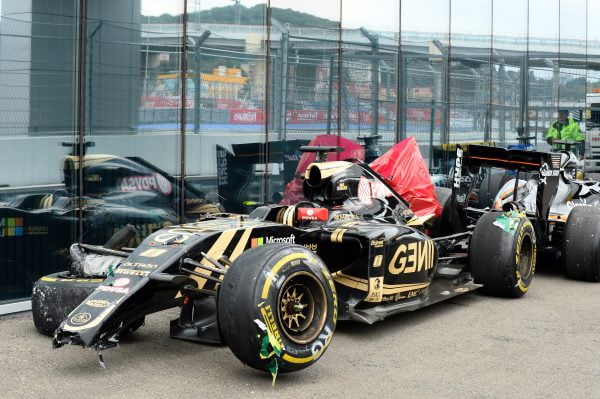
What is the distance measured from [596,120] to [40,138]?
1530 cm

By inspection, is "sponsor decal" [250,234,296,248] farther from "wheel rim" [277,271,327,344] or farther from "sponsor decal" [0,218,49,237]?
"sponsor decal" [0,218,49,237]

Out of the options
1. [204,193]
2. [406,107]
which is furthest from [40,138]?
[406,107]

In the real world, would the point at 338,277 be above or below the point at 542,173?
below

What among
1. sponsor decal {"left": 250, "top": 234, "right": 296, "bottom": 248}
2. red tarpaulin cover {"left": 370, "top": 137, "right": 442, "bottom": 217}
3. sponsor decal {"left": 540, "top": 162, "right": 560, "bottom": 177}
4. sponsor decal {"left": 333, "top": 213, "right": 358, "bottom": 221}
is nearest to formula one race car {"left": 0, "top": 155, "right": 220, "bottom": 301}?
sponsor decal {"left": 333, "top": 213, "right": 358, "bottom": 221}

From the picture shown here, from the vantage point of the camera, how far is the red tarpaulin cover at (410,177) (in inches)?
422

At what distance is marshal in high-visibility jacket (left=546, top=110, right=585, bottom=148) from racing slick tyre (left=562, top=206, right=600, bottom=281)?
8.40m

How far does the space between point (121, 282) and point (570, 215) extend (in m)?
6.47

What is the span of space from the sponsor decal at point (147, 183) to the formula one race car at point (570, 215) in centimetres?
405

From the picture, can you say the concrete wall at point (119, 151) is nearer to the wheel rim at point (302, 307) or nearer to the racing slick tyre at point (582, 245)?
the wheel rim at point (302, 307)

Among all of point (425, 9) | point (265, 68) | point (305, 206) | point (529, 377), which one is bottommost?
point (529, 377)

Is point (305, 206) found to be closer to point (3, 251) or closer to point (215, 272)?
point (215, 272)

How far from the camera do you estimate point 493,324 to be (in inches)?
316

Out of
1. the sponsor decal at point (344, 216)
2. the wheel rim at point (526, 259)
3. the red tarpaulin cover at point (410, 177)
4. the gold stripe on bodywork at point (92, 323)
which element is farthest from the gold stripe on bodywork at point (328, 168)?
the gold stripe on bodywork at point (92, 323)

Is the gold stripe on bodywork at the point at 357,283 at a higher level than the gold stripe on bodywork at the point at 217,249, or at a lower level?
lower
